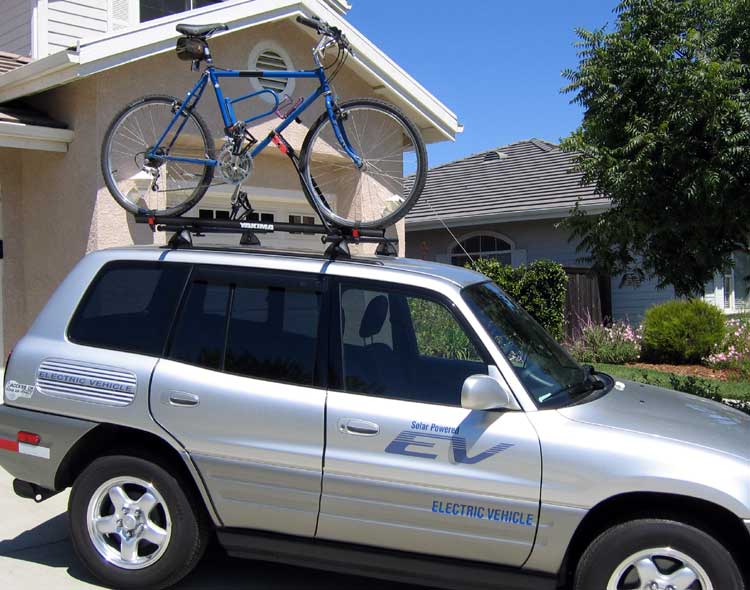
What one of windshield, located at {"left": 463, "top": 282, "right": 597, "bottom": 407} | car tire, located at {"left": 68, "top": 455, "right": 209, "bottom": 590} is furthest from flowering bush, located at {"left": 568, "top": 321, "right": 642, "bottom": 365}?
car tire, located at {"left": 68, "top": 455, "right": 209, "bottom": 590}

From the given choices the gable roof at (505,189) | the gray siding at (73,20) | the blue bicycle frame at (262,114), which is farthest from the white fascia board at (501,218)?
the blue bicycle frame at (262,114)

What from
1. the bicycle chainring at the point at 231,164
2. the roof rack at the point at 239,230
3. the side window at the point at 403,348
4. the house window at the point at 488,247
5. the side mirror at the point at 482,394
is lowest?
the side mirror at the point at 482,394

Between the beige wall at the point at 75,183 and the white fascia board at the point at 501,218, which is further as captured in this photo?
the white fascia board at the point at 501,218

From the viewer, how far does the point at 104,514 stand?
444 cm

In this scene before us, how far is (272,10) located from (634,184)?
526cm

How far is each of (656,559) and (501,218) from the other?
45.7 feet

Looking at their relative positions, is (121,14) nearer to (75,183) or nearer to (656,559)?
(75,183)

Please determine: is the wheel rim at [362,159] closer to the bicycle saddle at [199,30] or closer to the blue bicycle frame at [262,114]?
the blue bicycle frame at [262,114]

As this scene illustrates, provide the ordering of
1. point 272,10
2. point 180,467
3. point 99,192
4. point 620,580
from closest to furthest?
point 620,580, point 180,467, point 99,192, point 272,10

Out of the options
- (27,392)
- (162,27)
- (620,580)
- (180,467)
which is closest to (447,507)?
(620,580)

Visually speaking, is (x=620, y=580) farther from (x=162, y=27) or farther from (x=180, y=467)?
(x=162, y=27)

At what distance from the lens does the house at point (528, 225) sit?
16016mm

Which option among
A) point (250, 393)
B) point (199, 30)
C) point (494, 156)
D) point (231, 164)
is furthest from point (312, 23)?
point (494, 156)

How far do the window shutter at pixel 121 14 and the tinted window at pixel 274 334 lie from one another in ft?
30.8
